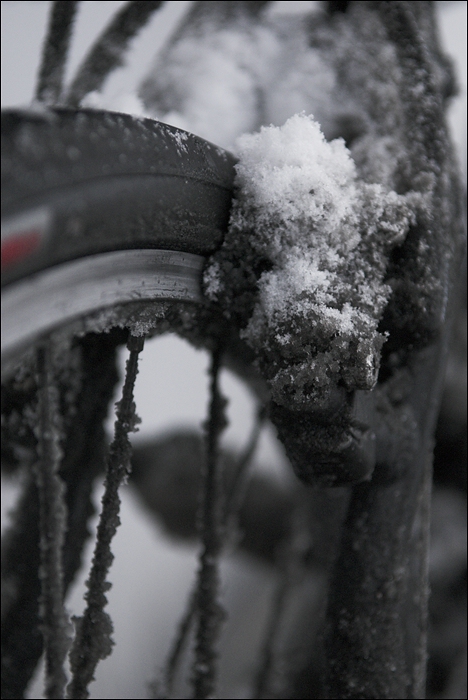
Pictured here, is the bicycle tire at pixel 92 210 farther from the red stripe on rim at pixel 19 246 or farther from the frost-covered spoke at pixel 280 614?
the frost-covered spoke at pixel 280 614

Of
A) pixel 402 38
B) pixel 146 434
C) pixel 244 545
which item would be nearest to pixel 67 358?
pixel 402 38

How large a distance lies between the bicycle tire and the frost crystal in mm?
41

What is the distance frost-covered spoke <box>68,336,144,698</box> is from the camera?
0.45 metres

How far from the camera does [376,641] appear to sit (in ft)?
1.91

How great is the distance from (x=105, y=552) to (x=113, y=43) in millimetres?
638

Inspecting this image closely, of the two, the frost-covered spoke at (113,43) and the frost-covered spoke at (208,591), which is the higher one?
the frost-covered spoke at (113,43)

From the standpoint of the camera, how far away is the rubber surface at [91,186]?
11.4 inches

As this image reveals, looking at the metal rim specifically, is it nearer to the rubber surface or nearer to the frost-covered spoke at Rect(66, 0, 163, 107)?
the rubber surface

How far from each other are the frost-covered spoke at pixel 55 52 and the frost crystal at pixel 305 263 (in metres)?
0.39

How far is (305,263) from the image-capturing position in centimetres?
45

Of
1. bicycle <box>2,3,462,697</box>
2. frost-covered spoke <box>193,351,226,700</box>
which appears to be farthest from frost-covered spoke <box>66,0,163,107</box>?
frost-covered spoke <box>193,351,226,700</box>

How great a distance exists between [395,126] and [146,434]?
34.7 inches

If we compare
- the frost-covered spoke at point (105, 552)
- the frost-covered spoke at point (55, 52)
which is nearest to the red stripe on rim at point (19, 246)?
the frost-covered spoke at point (105, 552)

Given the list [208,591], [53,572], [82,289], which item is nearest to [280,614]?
[208,591]
